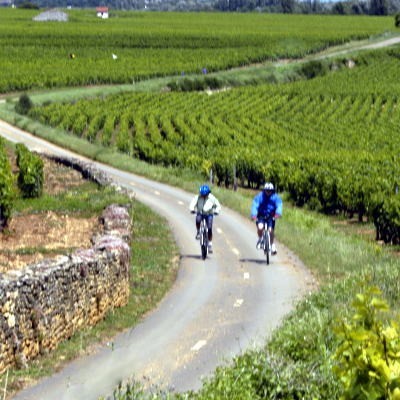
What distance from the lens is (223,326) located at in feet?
57.0

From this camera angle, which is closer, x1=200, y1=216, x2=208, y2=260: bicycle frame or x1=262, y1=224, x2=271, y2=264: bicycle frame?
x1=262, y1=224, x2=271, y2=264: bicycle frame

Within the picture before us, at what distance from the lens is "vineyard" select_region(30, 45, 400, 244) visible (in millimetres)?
41656

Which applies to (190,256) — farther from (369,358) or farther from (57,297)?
(369,358)

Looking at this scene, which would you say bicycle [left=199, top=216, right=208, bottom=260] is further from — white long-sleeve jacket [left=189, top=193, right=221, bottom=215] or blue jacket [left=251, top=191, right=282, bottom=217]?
blue jacket [left=251, top=191, right=282, bottom=217]

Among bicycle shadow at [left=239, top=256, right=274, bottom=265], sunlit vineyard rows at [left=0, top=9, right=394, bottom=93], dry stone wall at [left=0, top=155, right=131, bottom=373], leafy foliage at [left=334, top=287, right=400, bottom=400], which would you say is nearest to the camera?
leafy foliage at [left=334, top=287, right=400, bottom=400]

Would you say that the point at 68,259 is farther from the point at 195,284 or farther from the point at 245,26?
the point at 245,26

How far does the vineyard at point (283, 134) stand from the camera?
137 feet

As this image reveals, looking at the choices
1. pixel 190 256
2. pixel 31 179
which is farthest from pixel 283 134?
pixel 190 256

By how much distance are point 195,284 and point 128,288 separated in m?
2.03

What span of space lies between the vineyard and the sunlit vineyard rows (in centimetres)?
1507

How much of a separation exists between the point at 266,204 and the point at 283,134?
4408 cm

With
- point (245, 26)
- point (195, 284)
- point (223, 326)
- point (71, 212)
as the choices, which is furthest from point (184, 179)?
point (245, 26)

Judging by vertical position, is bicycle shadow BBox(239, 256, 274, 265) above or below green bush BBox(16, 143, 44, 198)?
above

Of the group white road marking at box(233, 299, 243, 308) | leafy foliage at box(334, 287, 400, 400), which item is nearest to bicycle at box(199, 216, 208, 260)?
white road marking at box(233, 299, 243, 308)
